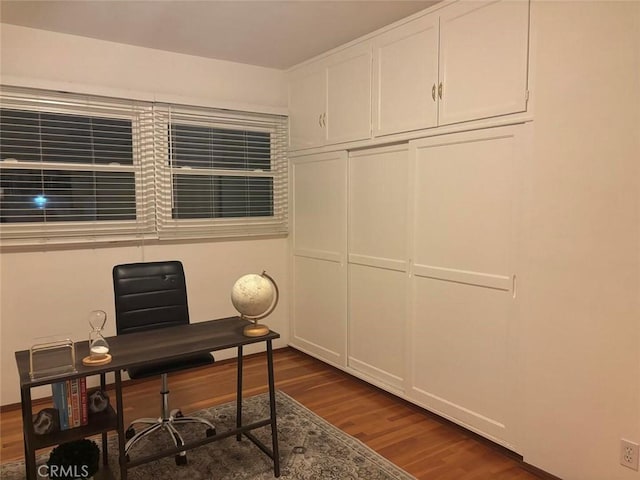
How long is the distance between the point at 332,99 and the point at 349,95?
225 mm

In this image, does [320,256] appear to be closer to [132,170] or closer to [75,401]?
[132,170]

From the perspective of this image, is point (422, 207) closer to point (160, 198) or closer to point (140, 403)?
point (160, 198)

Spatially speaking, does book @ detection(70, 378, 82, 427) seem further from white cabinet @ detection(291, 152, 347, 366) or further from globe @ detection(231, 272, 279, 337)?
white cabinet @ detection(291, 152, 347, 366)

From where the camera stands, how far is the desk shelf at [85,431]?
1869mm

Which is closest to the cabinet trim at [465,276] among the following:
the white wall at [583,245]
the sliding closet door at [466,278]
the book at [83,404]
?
the sliding closet door at [466,278]

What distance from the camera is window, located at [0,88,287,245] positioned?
3.23 metres

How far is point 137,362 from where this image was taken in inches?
78.4

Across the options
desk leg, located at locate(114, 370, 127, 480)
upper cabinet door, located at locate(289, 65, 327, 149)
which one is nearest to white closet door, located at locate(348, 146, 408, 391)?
upper cabinet door, located at locate(289, 65, 327, 149)

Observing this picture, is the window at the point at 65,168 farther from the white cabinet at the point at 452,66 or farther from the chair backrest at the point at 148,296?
the white cabinet at the point at 452,66

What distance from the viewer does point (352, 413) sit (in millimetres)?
3150

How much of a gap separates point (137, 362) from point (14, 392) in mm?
1964

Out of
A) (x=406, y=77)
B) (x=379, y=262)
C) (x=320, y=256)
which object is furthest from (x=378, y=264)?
(x=406, y=77)

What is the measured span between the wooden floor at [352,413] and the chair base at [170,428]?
0.91 ft

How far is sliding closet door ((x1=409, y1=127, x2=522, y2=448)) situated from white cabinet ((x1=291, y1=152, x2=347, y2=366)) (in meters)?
0.83
